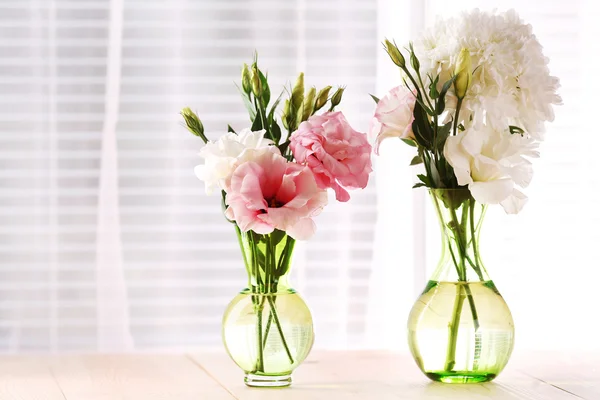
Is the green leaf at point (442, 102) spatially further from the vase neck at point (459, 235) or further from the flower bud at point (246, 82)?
the flower bud at point (246, 82)

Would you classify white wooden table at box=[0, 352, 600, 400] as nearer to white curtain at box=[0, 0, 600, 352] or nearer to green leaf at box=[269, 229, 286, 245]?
green leaf at box=[269, 229, 286, 245]

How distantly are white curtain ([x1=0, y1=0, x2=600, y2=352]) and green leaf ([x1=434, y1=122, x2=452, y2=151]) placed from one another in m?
0.89

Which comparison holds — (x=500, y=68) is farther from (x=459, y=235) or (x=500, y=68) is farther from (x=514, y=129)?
(x=459, y=235)

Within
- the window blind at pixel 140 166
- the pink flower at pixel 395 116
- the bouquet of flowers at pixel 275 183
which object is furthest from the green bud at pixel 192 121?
the window blind at pixel 140 166

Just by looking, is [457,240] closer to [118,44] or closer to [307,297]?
[307,297]

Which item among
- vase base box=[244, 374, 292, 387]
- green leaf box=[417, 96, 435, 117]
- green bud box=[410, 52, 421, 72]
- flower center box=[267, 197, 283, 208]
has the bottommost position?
vase base box=[244, 374, 292, 387]

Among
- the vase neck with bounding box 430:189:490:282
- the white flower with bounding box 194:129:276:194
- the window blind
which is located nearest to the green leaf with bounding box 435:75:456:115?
the vase neck with bounding box 430:189:490:282

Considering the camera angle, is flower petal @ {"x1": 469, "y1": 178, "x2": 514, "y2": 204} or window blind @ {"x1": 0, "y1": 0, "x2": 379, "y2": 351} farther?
window blind @ {"x1": 0, "y1": 0, "x2": 379, "y2": 351}

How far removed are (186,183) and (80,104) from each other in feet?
0.95

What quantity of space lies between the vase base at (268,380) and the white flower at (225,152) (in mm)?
248

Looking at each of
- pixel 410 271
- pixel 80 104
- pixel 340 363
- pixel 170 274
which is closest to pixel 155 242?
pixel 170 274

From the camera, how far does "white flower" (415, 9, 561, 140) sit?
3.26 feet

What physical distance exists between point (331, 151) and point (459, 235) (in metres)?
0.20

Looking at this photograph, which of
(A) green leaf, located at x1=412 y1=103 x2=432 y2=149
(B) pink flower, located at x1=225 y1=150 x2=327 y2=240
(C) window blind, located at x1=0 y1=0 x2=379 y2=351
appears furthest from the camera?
(C) window blind, located at x1=0 y1=0 x2=379 y2=351
